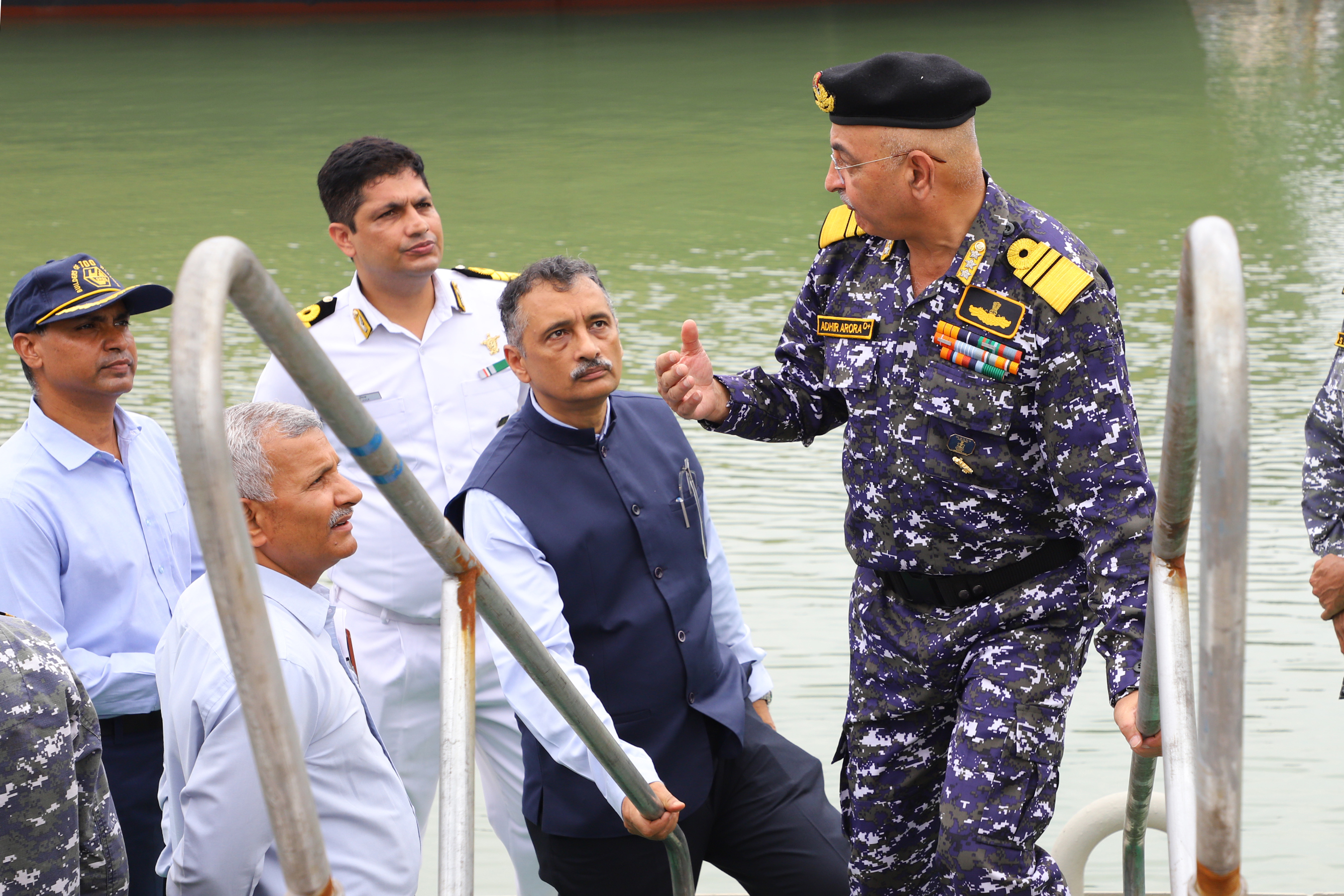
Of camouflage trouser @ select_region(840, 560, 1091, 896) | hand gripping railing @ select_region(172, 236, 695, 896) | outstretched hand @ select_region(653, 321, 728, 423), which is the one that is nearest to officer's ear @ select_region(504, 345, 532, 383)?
outstretched hand @ select_region(653, 321, 728, 423)

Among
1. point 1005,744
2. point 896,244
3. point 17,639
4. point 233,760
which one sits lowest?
point 1005,744

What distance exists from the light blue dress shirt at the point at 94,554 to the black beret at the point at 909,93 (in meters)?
1.29

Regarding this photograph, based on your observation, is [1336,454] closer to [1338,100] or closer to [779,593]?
[779,593]

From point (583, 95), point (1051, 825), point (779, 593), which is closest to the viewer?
point (1051, 825)

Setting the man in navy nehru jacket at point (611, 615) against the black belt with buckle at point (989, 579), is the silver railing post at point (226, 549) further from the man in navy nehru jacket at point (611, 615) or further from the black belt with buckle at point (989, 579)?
the black belt with buckle at point (989, 579)

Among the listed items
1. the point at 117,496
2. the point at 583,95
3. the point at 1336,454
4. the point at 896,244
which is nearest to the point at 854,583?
the point at 896,244

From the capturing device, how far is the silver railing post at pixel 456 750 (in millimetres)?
1360

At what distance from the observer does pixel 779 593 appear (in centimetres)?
455

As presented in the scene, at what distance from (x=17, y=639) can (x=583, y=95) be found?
418 inches

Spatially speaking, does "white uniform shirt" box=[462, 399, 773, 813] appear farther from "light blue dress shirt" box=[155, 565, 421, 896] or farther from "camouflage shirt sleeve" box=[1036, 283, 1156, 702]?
"camouflage shirt sleeve" box=[1036, 283, 1156, 702]

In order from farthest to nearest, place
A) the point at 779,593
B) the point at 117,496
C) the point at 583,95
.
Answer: the point at 583,95 → the point at 779,593 → the point at 117,496

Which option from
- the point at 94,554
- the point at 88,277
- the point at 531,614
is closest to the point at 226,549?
the point at 531,614

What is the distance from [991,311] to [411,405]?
1.19 m

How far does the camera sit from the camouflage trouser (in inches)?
81.9
